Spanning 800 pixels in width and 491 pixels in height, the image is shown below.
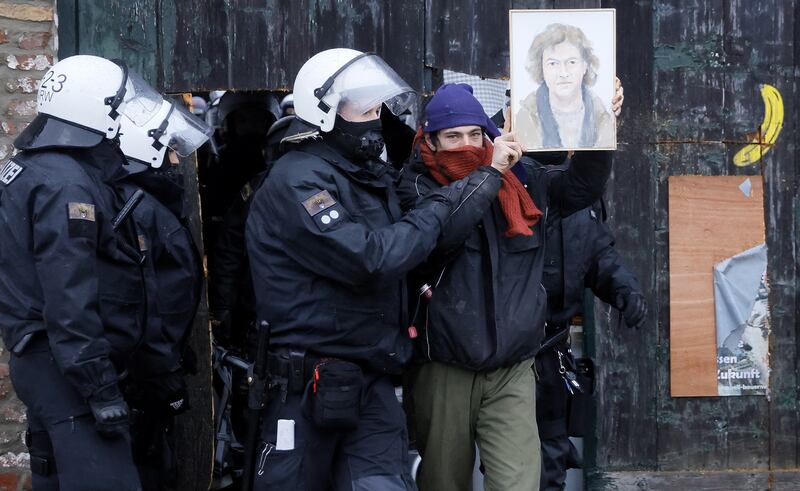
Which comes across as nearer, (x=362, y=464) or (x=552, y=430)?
(x=362, y=464)

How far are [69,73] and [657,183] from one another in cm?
273

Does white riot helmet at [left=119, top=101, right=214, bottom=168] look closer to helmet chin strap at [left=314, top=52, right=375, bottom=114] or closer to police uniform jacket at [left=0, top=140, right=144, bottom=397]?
police uniform jacket at [left=0, top=140, right=144, bottom=397]

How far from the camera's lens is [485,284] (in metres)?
4.23

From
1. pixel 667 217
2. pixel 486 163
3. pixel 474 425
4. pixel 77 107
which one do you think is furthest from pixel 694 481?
pixel 77 107

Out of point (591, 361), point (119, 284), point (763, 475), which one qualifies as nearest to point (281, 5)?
point (119, 284)

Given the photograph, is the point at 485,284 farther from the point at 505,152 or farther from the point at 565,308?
the point at 565,308

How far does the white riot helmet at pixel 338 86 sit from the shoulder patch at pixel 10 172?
3.25 ft

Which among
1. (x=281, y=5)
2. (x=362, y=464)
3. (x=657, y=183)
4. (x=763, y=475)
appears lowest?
(x=763, y=475)

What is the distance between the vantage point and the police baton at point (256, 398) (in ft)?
13.3

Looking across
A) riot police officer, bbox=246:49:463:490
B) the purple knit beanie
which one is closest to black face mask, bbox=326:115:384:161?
riot police officer, bbox=246:49:463:490

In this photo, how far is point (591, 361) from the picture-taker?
17.5ft

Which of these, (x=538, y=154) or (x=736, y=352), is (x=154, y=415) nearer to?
(x=538, y=154)

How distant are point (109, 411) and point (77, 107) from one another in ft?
3.61

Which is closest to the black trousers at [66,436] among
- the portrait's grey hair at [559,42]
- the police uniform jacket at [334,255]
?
the police uniform jacket at [334,255]
